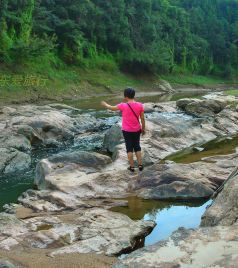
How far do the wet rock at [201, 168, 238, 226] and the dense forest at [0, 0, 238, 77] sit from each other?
119 feet

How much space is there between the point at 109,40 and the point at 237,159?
53.4m

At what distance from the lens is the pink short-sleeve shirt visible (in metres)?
11.8

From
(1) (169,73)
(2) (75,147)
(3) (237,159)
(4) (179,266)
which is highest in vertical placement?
(4) (179,266)

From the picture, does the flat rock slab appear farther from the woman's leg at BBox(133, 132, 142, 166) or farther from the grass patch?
the grass patch

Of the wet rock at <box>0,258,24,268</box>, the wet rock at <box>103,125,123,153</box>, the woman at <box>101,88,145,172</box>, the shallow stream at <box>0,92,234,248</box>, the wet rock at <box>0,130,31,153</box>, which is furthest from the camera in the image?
the wet rock at <box>103,125,123,153</box>

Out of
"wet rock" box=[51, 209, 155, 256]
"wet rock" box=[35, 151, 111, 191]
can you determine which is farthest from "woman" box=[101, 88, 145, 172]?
"wet rock" box=[51, 209, 155, 256]

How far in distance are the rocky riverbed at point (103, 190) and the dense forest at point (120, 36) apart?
86.5ft

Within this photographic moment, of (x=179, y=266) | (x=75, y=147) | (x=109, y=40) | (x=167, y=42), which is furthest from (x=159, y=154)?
(x=167, y=42)

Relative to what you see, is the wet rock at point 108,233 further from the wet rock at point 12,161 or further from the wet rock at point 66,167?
the wet rock at point 12,161

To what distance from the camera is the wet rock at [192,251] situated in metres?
5.84

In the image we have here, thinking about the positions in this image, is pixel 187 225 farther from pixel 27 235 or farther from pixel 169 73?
pixel 169 73

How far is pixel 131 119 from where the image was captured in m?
12.0

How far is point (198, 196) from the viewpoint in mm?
10711

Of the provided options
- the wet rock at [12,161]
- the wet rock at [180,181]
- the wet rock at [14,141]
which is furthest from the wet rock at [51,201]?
the wet rock at [14,141]
